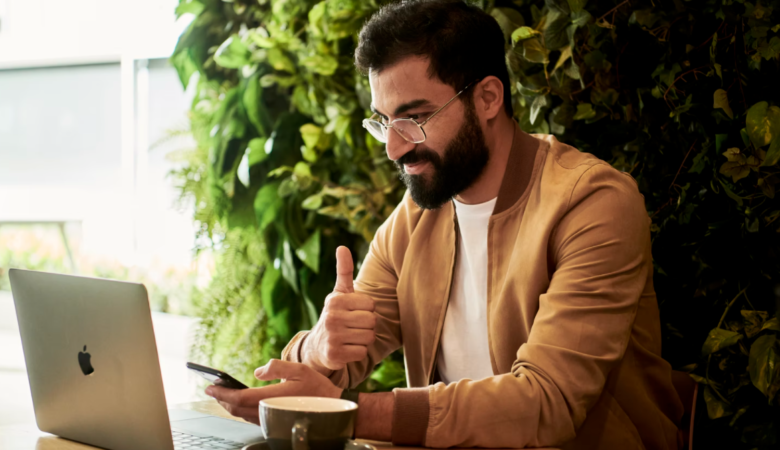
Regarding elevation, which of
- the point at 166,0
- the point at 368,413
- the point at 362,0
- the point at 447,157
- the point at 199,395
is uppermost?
the point at 166,0

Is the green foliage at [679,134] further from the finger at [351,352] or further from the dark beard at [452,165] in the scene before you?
the finger at [351,352]

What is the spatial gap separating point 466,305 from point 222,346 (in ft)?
4.64

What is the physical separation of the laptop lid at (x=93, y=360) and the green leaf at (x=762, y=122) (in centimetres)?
111

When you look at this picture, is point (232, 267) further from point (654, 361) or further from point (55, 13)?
point (55, 13)

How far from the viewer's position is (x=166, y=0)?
3.04 m

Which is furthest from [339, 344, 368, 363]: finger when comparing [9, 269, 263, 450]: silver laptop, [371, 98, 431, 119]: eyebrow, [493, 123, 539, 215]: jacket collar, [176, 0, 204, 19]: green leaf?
[176, 0, 204, 19]: green leaf

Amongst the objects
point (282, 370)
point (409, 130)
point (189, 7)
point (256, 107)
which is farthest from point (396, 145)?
point (189, 7)

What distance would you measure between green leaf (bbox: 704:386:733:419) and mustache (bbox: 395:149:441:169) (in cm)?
73

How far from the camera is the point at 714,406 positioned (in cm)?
153

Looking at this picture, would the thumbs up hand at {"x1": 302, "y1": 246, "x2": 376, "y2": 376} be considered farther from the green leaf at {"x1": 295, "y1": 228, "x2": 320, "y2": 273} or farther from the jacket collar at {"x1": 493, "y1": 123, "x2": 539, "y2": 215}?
the green leaf at {"x1": 295, "y1": 228, "x2": 320, "y2": 273}

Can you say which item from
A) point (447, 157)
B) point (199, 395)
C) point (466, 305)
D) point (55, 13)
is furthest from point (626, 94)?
point (55, 13)

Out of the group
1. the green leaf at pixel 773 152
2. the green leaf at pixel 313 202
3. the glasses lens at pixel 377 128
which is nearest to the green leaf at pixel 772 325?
the green leaf at pixel 773 152

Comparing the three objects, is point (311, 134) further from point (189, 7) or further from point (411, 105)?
point (411, 105)

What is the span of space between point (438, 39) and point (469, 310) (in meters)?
0.57
